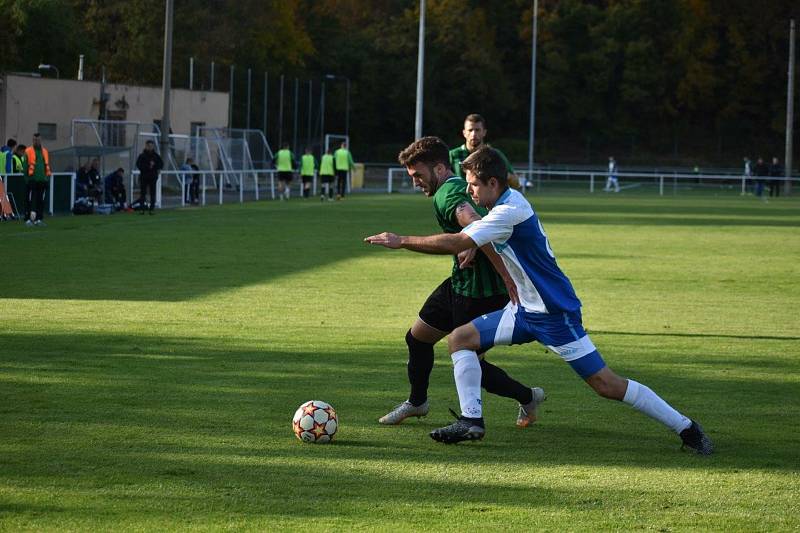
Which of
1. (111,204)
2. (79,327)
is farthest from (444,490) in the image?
(111,204)

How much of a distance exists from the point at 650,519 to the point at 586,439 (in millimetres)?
1735

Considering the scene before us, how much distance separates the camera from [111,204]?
104 ft

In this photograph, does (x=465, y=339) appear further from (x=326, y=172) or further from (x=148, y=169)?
(x=326, y=172)

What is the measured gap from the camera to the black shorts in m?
7.55

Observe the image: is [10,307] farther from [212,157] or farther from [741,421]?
[212,157]

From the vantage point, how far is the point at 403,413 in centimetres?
776

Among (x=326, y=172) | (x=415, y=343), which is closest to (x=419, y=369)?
(x=415, y=343)

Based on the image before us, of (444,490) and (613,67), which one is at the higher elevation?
(613,67)

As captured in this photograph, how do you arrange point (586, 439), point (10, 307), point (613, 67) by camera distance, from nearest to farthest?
point (586, 439), point (10, 307), point (613, 67)

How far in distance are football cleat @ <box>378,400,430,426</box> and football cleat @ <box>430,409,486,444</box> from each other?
56 centimetres

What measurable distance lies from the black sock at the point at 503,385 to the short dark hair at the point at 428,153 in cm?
125

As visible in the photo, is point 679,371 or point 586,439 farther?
point 679,371

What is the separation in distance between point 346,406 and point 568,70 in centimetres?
7274

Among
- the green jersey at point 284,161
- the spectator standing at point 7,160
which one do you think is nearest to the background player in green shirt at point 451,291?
the spectator standing at point 7,160
